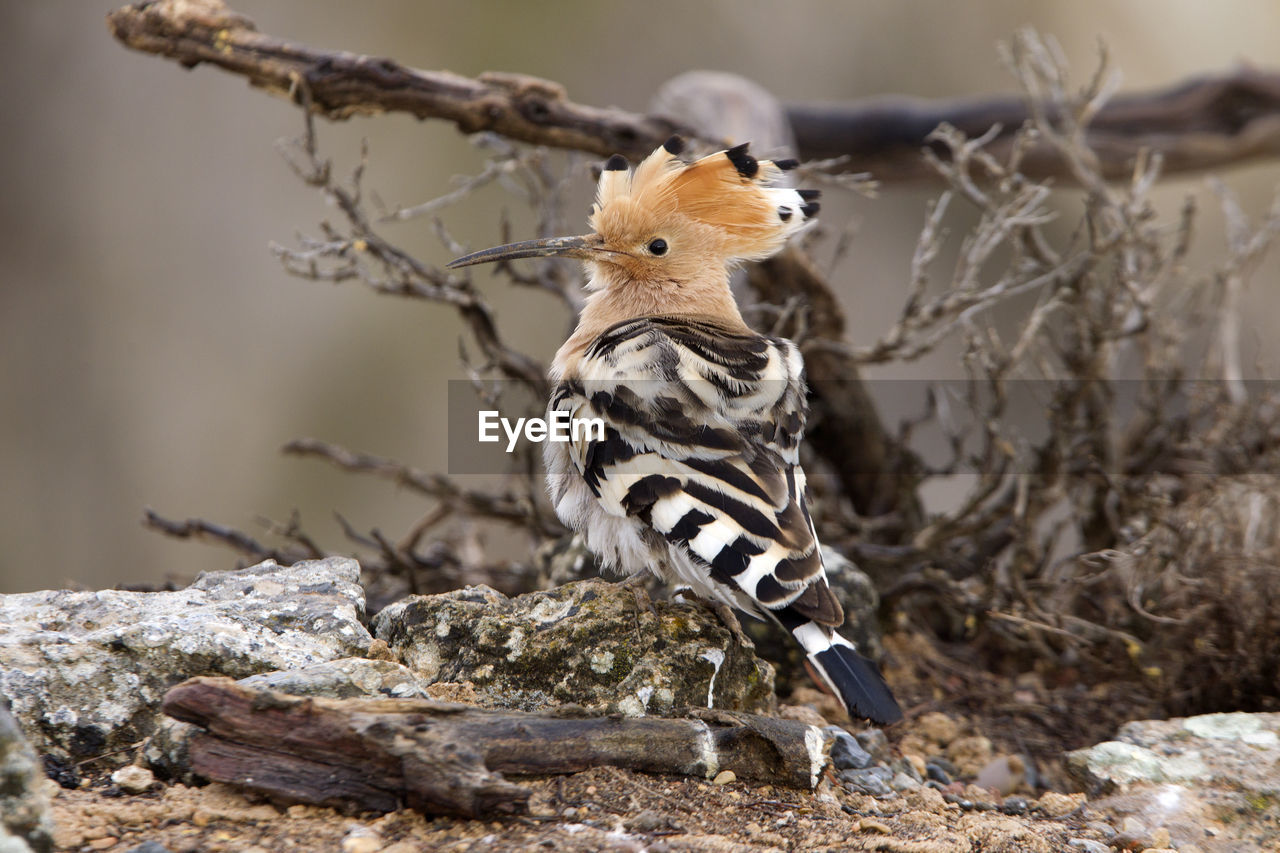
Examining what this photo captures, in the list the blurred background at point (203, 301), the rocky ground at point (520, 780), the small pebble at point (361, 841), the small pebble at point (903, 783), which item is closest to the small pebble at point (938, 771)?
the rocky ground at point (520, 780)

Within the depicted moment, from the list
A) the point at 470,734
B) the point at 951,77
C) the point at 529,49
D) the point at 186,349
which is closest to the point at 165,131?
the point at 186,349

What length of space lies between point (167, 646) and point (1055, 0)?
299 inches

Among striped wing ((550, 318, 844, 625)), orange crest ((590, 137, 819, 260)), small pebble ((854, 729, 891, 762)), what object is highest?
orange crest ((590, 137, 819, 260))

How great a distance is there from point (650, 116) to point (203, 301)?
421 cm

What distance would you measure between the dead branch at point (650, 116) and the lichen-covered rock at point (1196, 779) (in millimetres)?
2041

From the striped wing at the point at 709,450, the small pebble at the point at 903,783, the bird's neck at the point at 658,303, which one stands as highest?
the bird's neck at the point at 658,303

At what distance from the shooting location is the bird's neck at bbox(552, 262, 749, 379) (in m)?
2.74

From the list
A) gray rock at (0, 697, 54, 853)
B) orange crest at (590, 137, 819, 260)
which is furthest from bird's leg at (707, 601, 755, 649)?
gray rock at (0, 697, 54, 853)

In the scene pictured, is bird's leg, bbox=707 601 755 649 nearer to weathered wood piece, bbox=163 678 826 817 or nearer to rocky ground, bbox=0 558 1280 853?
rocky ground, bbox=0 558 1280 853

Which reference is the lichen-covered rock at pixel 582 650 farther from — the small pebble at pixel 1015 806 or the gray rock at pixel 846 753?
the small pebble at pixel 1015 806

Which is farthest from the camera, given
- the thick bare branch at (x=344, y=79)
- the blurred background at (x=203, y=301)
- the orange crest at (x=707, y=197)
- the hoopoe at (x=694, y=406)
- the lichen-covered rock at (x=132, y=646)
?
the blurred background at (x=203, y=301)

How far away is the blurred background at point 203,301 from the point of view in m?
6.57

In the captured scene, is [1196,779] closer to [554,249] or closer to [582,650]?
[582,650]

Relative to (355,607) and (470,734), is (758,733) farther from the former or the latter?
(355,607)
